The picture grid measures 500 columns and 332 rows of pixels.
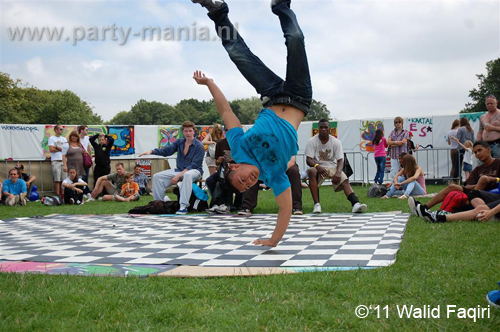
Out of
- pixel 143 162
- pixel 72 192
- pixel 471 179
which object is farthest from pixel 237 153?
pixel 143 162

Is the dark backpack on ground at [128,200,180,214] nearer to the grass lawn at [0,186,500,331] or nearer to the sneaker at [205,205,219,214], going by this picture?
the sneaker at [205,205,219,214]

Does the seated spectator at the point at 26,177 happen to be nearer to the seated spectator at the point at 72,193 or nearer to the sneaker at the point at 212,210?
the seated spectator at the point at 72,193

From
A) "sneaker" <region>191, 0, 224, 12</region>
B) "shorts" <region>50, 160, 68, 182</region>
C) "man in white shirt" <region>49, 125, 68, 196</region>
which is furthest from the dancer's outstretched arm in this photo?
"shorts" <region>50, 160, 68, 182</region>

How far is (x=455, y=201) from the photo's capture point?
5.46 meters

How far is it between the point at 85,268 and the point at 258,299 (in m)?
1.48

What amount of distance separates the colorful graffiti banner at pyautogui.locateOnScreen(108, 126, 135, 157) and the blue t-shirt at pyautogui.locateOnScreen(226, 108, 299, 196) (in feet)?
46.6

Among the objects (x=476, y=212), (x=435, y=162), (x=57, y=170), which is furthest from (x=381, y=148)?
(x=57, y=170)

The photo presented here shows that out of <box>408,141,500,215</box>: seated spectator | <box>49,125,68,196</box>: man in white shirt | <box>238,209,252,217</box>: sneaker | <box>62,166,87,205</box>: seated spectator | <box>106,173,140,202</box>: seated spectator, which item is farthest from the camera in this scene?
<box>49,125,68,196</box>: man in white shirt

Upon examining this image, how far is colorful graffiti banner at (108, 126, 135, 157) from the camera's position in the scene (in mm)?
17281

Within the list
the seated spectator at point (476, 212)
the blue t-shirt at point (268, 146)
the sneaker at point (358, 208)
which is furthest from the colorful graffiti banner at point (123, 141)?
the blue t-shirt at point (268, 146)

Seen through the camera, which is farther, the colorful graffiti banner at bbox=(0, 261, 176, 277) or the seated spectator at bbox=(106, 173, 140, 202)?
the seated spectator at bbox=(106, 173, 140, 202)

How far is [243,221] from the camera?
6.20 metres

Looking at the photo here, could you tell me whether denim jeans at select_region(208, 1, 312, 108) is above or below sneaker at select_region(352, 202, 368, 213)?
above

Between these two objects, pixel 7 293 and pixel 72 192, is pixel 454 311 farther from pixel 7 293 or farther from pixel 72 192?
pixel 72 192
